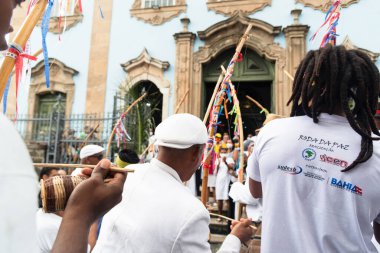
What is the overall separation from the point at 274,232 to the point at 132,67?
1188cm

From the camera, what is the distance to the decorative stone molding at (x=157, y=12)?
42.1 feet

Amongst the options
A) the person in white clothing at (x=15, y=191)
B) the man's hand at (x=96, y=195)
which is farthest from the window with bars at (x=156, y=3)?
the person in white clothing at (x=15, y=191)

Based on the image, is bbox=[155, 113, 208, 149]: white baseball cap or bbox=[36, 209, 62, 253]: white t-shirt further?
bbox=[36, 209, 62, 253]: white t-shirt

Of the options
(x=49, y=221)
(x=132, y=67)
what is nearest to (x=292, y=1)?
(x=132, y=67)

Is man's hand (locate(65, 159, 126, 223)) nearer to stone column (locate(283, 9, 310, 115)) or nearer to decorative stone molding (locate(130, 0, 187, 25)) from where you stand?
stone column (locate(283, 9, 310, 115))

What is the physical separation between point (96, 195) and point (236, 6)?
12.1m

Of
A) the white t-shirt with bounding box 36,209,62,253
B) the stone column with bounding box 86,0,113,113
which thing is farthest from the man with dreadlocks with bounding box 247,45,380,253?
the stone column with bounding box 86,0,113,113

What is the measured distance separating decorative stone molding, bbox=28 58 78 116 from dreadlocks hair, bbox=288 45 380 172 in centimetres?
1274

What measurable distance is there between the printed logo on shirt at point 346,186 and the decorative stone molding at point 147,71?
433 inches

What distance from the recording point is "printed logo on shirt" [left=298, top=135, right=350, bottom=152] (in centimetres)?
164

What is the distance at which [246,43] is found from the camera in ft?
40.0

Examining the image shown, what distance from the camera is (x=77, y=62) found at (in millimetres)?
13680

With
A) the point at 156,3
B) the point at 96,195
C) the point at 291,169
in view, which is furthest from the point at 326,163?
the point at 156,3

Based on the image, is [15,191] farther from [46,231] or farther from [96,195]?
[46,231]
